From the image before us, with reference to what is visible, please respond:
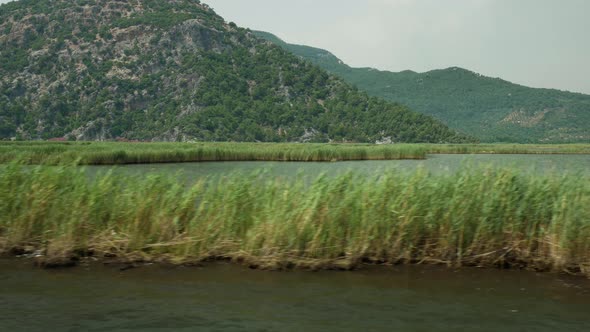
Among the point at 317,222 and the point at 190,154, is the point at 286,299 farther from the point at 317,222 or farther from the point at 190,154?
the point at 190,154

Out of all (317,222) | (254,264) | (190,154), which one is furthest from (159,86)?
(254,264)

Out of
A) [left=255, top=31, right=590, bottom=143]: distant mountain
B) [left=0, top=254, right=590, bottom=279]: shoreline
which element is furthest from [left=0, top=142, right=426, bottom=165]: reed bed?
[left=255, top=31, right=590, bottom=143]: distant mountain

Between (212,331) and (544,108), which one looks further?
(544,108)

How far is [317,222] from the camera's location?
8.23 metres

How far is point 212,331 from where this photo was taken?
549cm

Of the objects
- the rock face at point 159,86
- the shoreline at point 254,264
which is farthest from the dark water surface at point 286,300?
the rock face at point 159,86

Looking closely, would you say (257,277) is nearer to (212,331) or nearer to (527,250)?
(212,331)

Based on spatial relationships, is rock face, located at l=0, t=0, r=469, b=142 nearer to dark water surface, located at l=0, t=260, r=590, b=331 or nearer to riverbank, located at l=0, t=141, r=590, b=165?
riverbank, located at l=0, t=141, r=590, b=165

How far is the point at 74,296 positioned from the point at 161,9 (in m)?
135

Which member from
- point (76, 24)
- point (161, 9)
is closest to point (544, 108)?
point (161, 9)

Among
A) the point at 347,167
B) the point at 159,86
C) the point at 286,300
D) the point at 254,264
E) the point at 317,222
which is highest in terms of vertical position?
the point at 159,86

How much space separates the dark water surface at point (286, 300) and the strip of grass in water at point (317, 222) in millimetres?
374

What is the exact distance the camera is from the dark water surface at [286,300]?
226 inches

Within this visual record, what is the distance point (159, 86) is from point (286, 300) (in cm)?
10848
